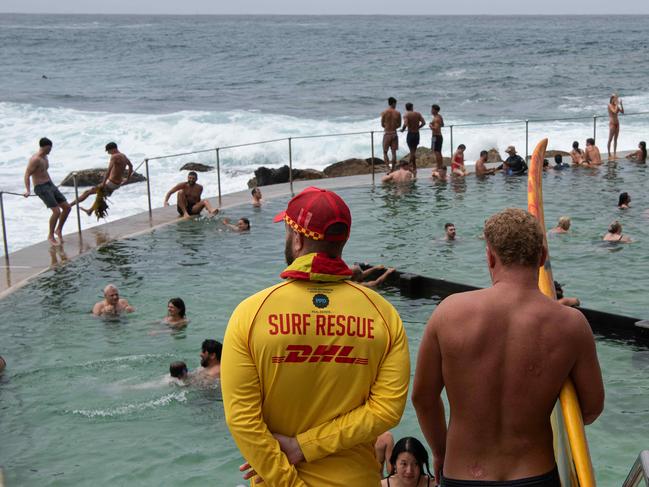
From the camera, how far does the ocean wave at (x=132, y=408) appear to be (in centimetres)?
899

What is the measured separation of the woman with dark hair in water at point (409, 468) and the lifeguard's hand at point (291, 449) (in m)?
2.61

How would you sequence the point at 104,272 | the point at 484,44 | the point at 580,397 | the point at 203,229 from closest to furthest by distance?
1. the point at 580,397
2. the point at 104,272
3. the point at 203,229
4. the point at 484,44

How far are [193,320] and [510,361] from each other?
363 inches

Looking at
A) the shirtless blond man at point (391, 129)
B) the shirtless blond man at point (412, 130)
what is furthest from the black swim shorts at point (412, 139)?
the shirtless blond man at point (391, 129)

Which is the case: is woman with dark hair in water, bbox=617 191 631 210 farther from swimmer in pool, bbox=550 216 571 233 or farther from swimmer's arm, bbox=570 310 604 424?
swimmer's arm, bbox=570 310 604 424

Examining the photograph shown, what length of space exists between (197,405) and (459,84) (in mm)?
62106

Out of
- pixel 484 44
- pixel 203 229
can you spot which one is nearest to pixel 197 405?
pixel 203 229

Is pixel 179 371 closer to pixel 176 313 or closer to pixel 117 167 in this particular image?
pixel 176 313

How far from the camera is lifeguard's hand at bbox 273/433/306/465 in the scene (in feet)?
9.93

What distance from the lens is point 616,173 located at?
866 inches

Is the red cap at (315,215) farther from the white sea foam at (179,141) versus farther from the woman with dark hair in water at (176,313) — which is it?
the white sea foam at (179,141)

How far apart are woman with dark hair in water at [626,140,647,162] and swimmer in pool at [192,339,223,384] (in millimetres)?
17117

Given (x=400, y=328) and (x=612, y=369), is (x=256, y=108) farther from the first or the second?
(x=400, y=328)


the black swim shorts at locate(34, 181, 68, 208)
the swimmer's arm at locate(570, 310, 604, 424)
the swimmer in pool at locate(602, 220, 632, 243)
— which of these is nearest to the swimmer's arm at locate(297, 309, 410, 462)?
the swimmer's arm at locate(570, 310, 604, 424)
